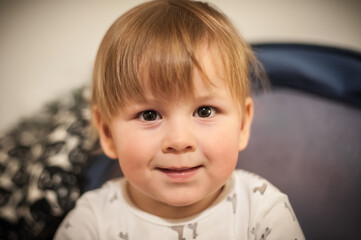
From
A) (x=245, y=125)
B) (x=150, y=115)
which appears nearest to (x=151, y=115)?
(x=150, y=115)

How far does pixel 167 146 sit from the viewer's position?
0.58 meters

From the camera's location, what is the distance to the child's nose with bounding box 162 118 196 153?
22.7 inches

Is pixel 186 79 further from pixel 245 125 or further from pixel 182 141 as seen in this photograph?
pixel 245 125

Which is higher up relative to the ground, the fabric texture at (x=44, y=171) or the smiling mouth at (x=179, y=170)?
the smiling mouth at (x=179, y=170)

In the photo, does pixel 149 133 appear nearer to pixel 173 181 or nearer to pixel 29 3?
pixel 173 181

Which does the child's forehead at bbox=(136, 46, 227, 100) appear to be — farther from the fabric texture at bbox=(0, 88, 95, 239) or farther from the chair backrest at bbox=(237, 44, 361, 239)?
the fabric texture at bbox=(0, 88, 95, 239)

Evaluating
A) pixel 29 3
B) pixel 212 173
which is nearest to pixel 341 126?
pixel 212 173

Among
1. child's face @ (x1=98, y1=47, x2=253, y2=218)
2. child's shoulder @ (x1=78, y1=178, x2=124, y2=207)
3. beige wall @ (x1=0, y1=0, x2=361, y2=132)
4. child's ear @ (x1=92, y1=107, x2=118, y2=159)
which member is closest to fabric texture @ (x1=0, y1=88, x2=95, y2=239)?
beige wall @ (x1=0, y1=0, x2=361, y2=132)

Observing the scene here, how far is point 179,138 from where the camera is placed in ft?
1.89

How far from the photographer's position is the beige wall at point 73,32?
104cm

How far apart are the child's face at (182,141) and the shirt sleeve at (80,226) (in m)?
0.19

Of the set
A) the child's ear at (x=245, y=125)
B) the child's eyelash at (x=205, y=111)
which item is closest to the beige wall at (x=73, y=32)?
the child's ear at (x=245, y=125)

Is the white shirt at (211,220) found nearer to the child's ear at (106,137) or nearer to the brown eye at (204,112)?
the child's ear at (106,137)

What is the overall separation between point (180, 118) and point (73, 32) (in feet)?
2.28
